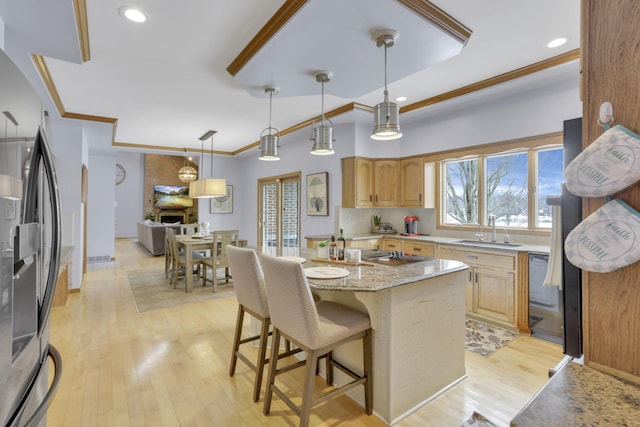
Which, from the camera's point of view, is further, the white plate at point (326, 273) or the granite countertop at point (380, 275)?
the white plate at point (326, 273)

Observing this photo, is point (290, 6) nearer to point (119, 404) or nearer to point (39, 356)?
point (39, 356)

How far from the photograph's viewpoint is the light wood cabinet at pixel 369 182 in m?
4.60

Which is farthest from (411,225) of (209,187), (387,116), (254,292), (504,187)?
(209,187)

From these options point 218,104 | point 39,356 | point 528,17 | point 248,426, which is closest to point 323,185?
point 218,104

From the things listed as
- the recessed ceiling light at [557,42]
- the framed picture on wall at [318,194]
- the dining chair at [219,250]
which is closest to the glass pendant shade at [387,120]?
the recessed ceiling light at [557,42]

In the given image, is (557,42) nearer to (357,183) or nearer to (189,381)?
(357,183)

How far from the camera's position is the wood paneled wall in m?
0.80

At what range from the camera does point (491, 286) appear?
332 centimetres

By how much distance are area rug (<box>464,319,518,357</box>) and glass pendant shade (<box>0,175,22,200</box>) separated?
3.15 metres

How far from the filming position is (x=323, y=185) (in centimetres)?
513

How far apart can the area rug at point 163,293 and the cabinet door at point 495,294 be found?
3203mm

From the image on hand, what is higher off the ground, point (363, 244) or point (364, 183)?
point (364, 183)

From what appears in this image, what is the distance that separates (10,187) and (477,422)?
7.89ft

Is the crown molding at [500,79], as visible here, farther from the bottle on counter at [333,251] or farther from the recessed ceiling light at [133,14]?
the recessed ceiling light at [133,14]
